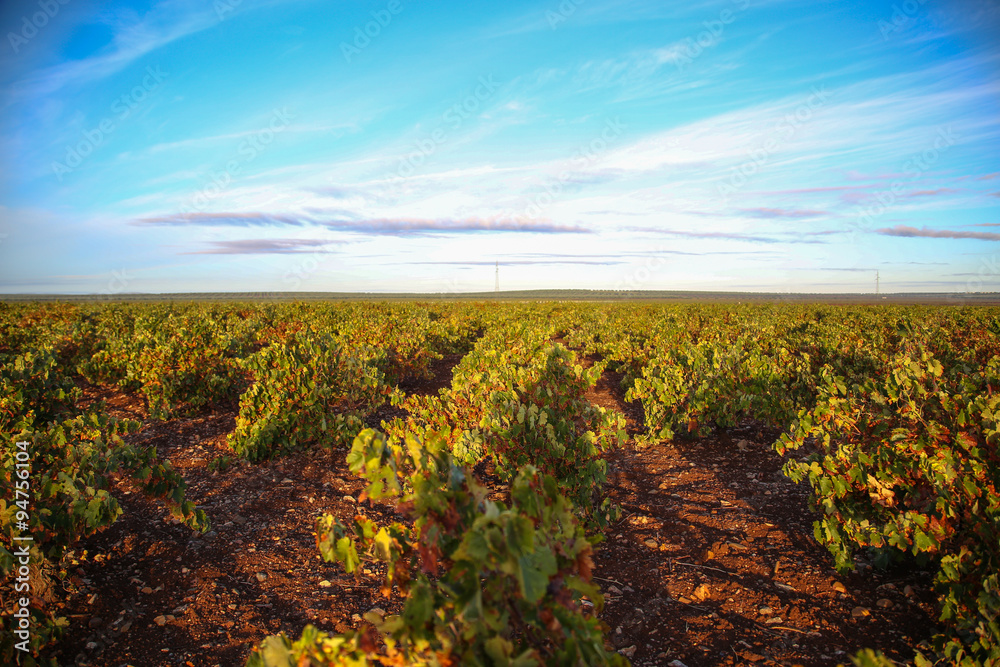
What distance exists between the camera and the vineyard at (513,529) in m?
1.82

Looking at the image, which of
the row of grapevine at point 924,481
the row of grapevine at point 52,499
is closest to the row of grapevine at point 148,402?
the row of grapevine at point 52,499

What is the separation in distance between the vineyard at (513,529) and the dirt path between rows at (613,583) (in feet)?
0.07

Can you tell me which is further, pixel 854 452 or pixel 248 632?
pixel 854 452

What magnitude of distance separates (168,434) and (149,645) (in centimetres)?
579

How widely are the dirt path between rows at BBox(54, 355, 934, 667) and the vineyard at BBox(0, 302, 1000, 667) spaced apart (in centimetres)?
2

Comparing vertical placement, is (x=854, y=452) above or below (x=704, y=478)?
above

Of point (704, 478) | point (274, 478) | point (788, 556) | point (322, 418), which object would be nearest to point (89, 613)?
point (274, 478)

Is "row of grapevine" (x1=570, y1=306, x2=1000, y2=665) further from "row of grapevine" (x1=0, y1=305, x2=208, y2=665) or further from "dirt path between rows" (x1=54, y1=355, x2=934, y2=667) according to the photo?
"row of grapevine" (x1=0, y1=305, x2=208, y2=665)

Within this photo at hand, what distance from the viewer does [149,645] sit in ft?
11.5

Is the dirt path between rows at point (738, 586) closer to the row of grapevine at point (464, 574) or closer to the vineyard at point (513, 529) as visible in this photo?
the vineyard at point (513, 529)

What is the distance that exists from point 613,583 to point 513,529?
10.7 ft

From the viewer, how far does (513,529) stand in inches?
62.4

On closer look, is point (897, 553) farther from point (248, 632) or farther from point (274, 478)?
point (274, 478)

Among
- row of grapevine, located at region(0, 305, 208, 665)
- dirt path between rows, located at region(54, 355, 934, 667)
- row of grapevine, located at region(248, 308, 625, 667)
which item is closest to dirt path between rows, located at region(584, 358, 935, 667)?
dirt path between rows, located at region(54, 355, 934, 667)
